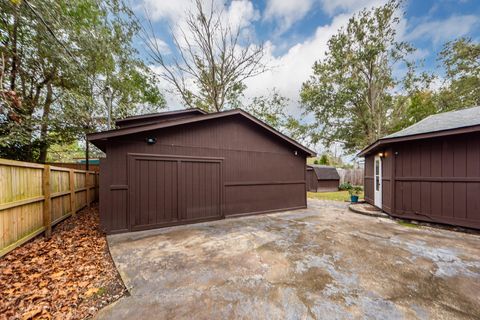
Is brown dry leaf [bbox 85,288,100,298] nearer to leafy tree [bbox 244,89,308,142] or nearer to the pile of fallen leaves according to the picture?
the pile of fallen leaves

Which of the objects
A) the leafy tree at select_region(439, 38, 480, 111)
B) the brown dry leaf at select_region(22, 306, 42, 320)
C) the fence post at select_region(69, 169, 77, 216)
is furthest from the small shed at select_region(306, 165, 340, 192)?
the brown dry leaf at select_region(22, 306, 42, 320)

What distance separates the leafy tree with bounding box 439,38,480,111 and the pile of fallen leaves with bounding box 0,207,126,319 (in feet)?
69.3

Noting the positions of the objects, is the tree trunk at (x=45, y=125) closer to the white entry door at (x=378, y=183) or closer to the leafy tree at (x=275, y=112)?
the leafy tree at (x=275, y=112)

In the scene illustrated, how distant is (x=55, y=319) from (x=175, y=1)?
1076cm

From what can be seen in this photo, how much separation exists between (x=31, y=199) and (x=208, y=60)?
10.7m

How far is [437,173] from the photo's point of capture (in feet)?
16.0

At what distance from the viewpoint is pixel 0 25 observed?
5621mm

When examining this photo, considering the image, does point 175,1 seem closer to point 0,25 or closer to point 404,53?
point 0,25

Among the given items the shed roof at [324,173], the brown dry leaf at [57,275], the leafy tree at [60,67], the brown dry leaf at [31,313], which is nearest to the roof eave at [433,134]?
the brown dry leaf at [31,313]

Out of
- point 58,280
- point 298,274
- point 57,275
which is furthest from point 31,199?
point 298,274

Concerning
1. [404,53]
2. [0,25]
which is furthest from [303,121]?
[0,25]

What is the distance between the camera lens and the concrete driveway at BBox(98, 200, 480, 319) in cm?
196

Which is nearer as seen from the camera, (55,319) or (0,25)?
(55,319)

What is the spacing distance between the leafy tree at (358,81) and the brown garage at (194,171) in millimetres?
9466
